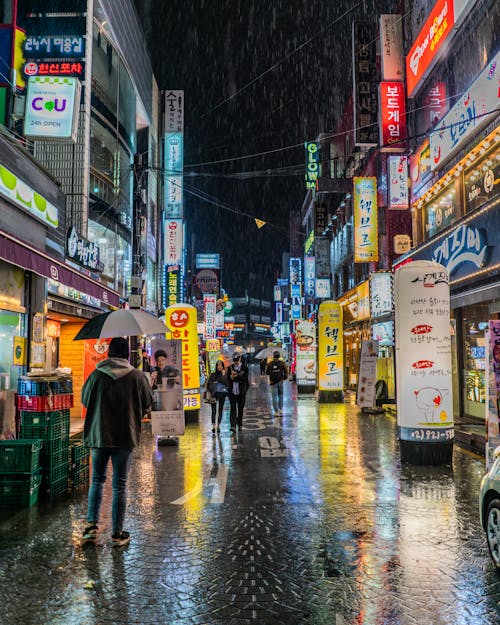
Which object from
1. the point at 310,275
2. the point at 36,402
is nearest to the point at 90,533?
the point at 36,402

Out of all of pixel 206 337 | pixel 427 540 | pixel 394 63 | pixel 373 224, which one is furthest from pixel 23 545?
pixel 206 337

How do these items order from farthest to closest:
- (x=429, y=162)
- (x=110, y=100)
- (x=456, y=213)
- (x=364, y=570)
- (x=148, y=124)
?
(x=148, y=124)
(x=110, y=100)
(x=429, y=162)
(x=456, y=213)
(x=364, y=570)

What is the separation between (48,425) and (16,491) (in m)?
0.95

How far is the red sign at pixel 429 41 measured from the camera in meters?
16.6

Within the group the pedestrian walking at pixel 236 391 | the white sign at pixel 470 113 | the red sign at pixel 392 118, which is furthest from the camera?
the red sign at pixel 392 118

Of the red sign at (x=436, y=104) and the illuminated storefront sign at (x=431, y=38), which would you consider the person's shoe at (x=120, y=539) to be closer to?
the illuminated storefront sign at (x=431, y=38)

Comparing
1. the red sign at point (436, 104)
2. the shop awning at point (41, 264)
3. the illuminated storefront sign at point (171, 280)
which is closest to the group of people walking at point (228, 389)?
the shop awning at point (41, 264)

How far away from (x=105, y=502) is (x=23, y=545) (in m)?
1.86

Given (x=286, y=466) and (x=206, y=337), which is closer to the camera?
(x=286, y=466)

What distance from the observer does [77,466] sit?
864cm

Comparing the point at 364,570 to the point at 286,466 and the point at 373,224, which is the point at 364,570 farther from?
the point at 373,224

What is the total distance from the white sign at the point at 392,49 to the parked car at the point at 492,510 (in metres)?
18.4

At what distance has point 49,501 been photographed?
768 cm

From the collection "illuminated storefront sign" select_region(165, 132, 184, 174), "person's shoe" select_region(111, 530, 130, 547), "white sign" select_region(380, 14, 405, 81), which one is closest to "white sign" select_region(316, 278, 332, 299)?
"illuminated storefront sign" select_region(165, 132, 184, 174)
